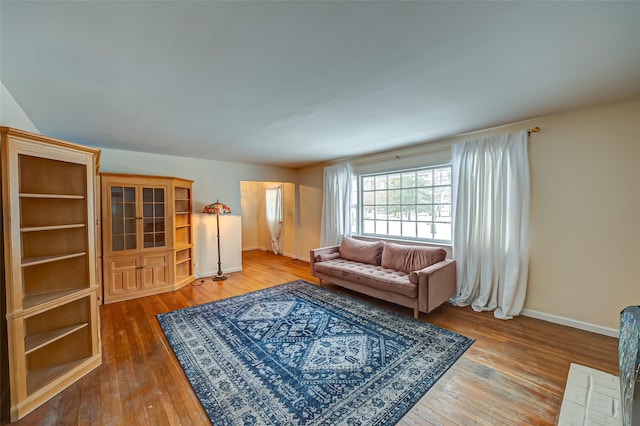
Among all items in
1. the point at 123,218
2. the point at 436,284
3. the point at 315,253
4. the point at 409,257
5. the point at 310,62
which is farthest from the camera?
the point at 315,253

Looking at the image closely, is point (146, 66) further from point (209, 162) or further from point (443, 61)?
point (209, 162)

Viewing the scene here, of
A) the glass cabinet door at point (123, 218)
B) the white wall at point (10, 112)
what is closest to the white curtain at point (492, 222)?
the white wall at point (10, 112)

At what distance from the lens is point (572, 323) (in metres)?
2.87

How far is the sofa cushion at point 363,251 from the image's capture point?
428cm

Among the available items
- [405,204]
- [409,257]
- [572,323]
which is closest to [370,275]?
[409,257]

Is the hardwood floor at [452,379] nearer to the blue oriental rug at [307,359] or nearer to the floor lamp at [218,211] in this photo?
the blue oriental rug at [307,359]

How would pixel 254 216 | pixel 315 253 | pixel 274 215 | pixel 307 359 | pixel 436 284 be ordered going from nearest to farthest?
pixel 307 359
pixel 436 284
pixel 315 253
pixel 274 215
pixel 254 216

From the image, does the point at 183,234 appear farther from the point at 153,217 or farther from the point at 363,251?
the point at 363,251

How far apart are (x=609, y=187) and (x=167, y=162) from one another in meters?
6.12

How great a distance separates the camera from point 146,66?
1.77 metres

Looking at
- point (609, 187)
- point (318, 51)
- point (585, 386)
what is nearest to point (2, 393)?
point (318, 51)

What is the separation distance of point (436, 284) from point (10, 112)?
457cm

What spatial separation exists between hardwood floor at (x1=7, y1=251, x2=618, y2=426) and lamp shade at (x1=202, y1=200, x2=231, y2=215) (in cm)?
205

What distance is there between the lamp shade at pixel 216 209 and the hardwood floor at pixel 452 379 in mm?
2046
